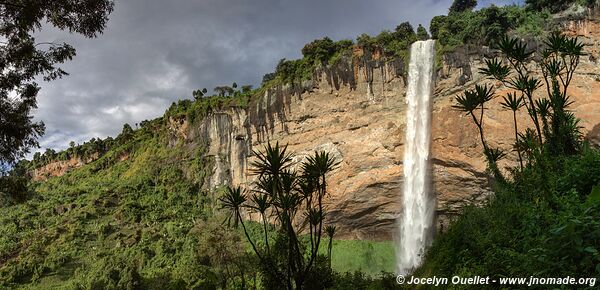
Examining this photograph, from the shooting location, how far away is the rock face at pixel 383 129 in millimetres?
31391

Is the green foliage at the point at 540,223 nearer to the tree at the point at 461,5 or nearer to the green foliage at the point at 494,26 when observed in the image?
the green foliage at the point at 494,26

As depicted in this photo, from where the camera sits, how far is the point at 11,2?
32.9 ft

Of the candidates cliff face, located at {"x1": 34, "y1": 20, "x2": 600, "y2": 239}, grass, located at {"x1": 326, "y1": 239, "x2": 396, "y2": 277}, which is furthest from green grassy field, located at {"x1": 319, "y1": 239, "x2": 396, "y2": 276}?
cliff face, located at {"x1": 34, "y1": 20, "x2": 600, "y2": 239}

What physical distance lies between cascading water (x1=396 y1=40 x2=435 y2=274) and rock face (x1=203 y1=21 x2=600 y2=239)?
62 centimetres

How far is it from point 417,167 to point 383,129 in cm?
457

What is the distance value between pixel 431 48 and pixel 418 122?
6.89 metres

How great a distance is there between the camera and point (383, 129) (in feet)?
117

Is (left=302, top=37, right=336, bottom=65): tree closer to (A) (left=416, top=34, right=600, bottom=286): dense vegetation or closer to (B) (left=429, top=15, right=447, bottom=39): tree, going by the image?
(B) (left=429, top=15, right=447, bottom=39): tree

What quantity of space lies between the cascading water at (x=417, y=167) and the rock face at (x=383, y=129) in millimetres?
623

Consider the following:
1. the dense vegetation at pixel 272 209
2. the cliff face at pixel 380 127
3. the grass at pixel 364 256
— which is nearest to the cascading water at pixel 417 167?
the cliff face at pixel 380 127

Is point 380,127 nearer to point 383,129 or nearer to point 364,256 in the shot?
point 383,129

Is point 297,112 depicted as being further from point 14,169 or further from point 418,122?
point 14,169

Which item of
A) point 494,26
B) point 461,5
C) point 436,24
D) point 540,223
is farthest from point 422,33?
point 540,223

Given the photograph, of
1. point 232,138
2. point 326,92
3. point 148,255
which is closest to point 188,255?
point 148,255
